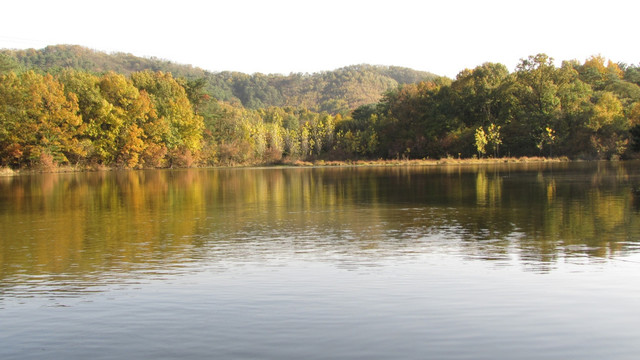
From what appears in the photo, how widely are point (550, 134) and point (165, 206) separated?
67815 mm

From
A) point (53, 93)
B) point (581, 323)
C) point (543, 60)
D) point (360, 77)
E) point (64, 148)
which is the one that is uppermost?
point (360, 77)

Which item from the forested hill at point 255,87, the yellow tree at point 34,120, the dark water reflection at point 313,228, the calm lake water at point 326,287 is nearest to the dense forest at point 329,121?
the yellow tree at point 34,120

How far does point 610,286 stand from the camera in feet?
29.2

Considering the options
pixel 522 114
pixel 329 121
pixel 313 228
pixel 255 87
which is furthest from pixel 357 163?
pixel 255 87

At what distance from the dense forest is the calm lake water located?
5262cm

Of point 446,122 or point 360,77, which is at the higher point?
point 360,77

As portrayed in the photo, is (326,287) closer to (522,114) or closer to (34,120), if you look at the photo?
(34,120)

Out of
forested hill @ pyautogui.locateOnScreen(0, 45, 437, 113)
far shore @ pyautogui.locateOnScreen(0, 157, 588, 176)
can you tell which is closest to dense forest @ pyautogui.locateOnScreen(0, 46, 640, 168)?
far shore @ pyautogui.locateOnScreen(0, 157, 588, 176)

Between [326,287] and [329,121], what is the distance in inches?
3707

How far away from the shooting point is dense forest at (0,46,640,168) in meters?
65.7

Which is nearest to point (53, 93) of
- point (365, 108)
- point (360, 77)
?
point (365, 108)

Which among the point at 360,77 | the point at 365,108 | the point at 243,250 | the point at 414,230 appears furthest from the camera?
the point at 360,77

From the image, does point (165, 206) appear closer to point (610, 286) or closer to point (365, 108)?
point (610, 286)

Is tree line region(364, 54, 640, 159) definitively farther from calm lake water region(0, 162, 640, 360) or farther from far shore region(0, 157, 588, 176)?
calm lake water region(0, 162, 640, 360)
